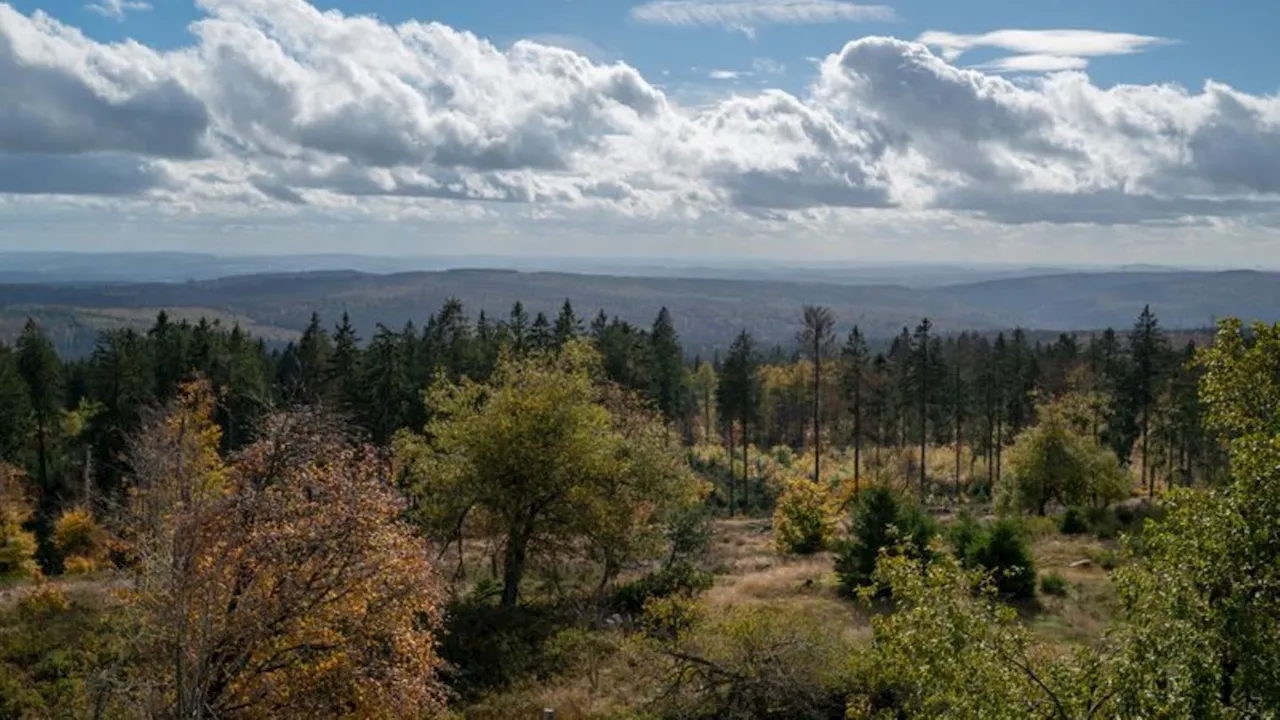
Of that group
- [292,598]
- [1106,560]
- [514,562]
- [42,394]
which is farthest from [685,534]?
[42,394]

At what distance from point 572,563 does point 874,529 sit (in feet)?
39.1

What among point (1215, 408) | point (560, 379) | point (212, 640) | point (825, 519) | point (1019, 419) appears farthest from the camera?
point (1019, 419)

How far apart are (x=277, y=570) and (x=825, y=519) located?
28553 mm

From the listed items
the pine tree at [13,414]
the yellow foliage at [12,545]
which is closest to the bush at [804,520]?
the yellow foliage at [12,545]

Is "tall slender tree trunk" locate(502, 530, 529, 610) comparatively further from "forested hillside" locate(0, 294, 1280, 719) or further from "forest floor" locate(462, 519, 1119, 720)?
"forest floor" locate(462, 519, 1119, 720)

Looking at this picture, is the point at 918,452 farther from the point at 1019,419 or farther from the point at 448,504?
the point at 448,504

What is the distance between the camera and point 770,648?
62.7 feet

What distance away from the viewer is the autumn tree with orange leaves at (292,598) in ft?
44.1

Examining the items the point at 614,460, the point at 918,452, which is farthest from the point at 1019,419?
the point at 614,460

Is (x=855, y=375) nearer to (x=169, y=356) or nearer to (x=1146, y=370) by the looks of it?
(x=1146, y=370)

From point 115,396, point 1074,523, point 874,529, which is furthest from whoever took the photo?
point 115,396

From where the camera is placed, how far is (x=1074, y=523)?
42.4 meters

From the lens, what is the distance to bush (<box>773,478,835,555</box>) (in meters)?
38.4

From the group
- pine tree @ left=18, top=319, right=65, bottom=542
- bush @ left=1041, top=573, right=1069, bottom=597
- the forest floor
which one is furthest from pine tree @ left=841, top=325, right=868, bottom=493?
pine tree @ left=18, top=319, right=65, bottom=542
